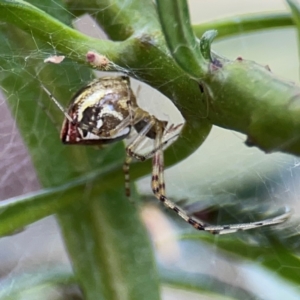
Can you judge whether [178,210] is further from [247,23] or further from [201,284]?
[247,23]

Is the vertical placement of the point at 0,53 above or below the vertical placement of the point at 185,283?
above

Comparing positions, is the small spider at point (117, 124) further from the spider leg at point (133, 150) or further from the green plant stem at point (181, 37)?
the green plant stem at point (181, 37)

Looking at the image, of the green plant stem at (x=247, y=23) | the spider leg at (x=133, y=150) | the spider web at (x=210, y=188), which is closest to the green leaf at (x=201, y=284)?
the spider web at (x=210, y=188)

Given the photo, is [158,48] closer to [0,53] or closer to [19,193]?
[0,53]

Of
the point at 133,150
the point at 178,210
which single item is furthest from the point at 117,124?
the point at 178,210

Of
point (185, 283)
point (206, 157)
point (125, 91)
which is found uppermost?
point (125, 91)

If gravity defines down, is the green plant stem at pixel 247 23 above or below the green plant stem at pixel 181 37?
below

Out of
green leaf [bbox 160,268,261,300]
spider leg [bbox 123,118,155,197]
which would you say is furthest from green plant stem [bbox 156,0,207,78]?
green leaf [bbox 160,268,261,300]

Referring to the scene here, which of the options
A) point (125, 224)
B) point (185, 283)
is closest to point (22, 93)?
point (125, 224)

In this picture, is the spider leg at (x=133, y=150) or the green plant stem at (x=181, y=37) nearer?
the green plant stem at (x=181, y=37)
